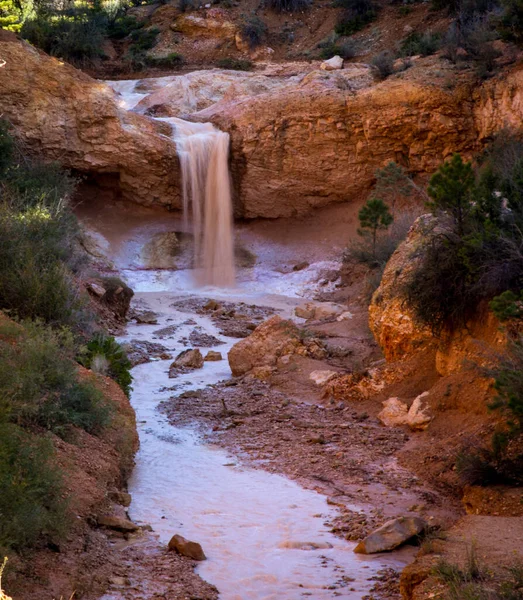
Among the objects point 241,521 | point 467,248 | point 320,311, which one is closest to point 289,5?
point 320,311

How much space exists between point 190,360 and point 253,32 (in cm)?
2233

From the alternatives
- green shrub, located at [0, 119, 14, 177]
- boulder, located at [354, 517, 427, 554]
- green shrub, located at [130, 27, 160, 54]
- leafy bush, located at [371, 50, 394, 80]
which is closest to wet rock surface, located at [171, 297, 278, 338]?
green shrub, located at [0, 119, 14, 177]

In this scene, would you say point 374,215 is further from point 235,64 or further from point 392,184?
point 235,64

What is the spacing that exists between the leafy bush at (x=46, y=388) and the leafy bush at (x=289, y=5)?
28.8m

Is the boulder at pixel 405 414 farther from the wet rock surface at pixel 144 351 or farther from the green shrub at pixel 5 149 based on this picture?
the green shrub at pixel 5 149

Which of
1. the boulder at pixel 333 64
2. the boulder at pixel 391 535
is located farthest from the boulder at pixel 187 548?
the boulder at pixel 333 64

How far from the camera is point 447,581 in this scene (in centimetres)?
439

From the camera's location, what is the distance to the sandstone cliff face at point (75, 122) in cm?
2117

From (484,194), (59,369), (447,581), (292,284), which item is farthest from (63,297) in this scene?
(292,284)

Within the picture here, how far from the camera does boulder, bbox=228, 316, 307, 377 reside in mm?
12057

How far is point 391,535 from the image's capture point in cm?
594

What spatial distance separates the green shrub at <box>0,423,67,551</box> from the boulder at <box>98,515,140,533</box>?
0.59m

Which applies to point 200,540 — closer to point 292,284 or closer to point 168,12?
point 292,284

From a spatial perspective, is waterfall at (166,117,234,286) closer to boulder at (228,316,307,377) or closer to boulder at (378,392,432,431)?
boulder at (228,316,307,377)
